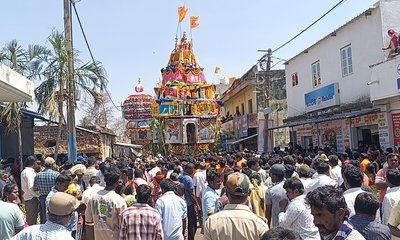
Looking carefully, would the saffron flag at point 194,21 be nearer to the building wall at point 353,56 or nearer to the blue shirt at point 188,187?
the building wall at point 353,56

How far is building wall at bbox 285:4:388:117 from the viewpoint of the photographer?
16062 mm

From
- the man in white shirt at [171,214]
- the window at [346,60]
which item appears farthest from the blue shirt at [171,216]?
the window at [346,60]

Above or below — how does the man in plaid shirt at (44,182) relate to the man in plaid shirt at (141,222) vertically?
above

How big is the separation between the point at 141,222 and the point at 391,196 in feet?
9.14

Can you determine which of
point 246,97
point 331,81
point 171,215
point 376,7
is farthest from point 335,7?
point 246,97

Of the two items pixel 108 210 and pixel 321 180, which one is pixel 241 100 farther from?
pixel 108 210

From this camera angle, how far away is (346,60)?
18.6 meters

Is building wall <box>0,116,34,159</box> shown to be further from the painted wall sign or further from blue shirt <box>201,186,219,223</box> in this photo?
blue shirt <box>201,186,219,223</box>

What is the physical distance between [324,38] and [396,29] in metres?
4.79

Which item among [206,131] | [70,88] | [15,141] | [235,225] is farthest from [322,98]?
[235,225]

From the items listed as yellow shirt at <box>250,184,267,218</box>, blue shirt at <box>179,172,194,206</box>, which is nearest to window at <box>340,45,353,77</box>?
blue shirt at <box>179,172,194,206</box>

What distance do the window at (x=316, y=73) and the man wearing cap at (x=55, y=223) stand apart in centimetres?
1896

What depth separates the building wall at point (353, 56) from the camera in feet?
52.7

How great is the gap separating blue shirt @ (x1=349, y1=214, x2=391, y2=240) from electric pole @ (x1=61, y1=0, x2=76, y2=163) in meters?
12.0
